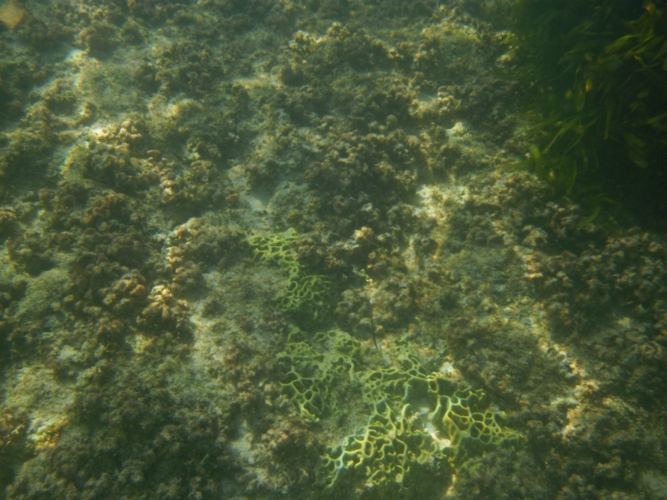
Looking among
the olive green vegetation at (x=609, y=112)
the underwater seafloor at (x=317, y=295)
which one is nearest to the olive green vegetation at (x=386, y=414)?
the underwater seafloor at (x=317, y=295)

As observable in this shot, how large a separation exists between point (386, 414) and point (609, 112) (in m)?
4.49

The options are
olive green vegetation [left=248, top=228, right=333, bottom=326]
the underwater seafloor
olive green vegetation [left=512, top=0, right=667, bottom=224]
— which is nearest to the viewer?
the underwater seafloor

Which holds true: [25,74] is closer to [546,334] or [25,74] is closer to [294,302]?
[294,302]

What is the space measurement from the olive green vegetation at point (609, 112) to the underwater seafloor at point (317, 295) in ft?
1.31

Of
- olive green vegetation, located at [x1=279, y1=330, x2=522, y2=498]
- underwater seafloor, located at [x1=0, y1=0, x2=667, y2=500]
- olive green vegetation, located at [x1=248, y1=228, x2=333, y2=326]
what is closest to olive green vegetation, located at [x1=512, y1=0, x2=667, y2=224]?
underwater seafloor, located at [x1=0, y1=0, x2=667, y2=500]

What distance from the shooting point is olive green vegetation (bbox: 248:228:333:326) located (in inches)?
181

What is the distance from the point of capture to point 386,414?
3.89 m

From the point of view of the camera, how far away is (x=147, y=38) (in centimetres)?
852

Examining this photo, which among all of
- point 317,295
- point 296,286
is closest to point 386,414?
point 317,295

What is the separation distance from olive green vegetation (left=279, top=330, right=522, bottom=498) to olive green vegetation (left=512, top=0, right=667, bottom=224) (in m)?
2.92

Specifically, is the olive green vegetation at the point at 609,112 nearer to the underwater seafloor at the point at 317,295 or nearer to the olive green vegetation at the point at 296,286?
the underwater seafloor at the point at 317,295

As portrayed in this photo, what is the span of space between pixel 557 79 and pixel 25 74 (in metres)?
9.94

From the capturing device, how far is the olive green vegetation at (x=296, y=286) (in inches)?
181

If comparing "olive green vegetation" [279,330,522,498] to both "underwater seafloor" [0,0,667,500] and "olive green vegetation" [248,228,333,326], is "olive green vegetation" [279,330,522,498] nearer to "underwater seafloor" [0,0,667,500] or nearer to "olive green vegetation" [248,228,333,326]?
"underwater seafloor" [0,0,667,500]
